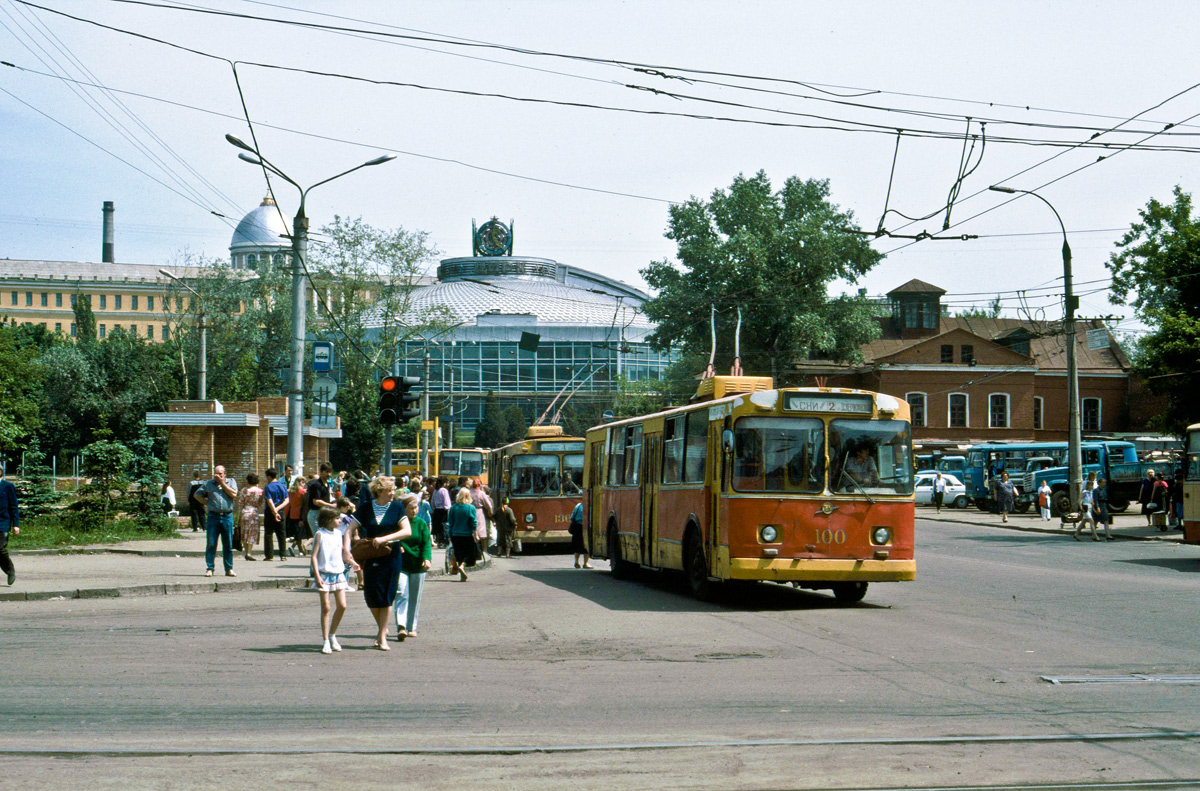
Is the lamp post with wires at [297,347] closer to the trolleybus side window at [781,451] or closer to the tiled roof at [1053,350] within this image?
the trolleybus side window at [781,451]

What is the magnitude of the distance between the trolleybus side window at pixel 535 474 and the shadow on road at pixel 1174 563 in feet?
43.0

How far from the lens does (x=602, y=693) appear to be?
9.39 metres

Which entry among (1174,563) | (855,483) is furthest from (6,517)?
(1174,563)

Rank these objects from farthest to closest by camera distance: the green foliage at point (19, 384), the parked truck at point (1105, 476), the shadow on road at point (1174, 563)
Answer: the green foliage at point (19, 384) → the parked truck at point (1105, 476) → the shadow on road at point (1174, 563)

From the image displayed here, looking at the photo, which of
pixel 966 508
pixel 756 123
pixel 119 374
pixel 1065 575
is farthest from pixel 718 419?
pixel 119 374

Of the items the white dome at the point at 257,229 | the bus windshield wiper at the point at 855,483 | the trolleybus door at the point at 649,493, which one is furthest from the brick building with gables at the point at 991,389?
the white dome at the point at 257,229

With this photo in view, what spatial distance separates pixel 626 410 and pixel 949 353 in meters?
21.3

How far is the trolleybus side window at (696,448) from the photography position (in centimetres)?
1708

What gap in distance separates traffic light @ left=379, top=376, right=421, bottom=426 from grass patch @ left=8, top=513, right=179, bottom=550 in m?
8.76

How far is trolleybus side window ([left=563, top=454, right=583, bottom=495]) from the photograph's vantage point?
105ft

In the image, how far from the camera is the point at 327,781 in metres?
6.50

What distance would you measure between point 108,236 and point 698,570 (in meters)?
157

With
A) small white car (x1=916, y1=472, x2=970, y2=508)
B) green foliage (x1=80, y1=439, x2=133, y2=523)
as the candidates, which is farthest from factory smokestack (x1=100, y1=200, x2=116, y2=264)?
green foliage (x1=80, y1=439, x2=133, y2=523)

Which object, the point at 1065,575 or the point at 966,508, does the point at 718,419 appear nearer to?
the point at 1065,575
